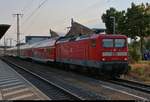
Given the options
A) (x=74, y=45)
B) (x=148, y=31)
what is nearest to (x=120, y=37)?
(x=74, y=45)

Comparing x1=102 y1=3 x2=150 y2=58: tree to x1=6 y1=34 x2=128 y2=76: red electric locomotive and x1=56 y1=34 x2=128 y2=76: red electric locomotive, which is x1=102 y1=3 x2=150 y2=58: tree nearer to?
x1=6 y1=34 x2=128 y2=76: red electric locomotive

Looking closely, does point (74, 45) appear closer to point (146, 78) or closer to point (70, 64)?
point (70, 64)

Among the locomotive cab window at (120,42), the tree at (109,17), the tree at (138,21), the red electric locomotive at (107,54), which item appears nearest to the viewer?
the red electric locomotive at (107,54)

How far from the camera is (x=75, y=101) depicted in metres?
14.4

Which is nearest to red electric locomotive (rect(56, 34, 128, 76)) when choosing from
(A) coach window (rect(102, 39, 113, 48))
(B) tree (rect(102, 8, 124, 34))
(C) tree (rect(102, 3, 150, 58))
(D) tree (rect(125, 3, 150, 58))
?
(A) coach window (rect(102, 39, 113, 48))

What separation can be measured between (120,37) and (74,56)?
6.65 meters

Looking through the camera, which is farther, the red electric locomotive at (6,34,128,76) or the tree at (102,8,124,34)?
the tree at (102,8,124,34)

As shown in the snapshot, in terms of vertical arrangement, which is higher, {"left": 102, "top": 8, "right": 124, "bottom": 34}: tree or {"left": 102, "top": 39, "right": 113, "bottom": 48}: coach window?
{"left": 102, "top": 8, "right": 124, "bottom": 34}: tree

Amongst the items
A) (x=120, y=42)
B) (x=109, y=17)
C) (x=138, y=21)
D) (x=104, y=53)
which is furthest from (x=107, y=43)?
(x=109, y=17)

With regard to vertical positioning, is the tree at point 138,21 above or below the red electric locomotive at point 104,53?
above

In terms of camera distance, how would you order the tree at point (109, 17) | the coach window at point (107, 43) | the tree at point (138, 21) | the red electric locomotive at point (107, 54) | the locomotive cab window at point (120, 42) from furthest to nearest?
1. the tree at point (109, 17)
2. the tree at point (138, 21)
3. the locomotive cab window at point (120, 42)
4. the coach window at point (107, 43)
5. the red electric locomotive at point (107, 54)

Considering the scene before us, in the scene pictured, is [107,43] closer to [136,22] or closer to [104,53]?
[104,53]

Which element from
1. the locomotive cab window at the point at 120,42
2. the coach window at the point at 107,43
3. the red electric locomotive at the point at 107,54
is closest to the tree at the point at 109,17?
the red electric locomotive at the point at 107,54

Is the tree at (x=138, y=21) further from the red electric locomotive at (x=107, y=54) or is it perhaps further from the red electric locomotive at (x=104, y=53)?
the red electric locomotive at (x=107, y=54)
